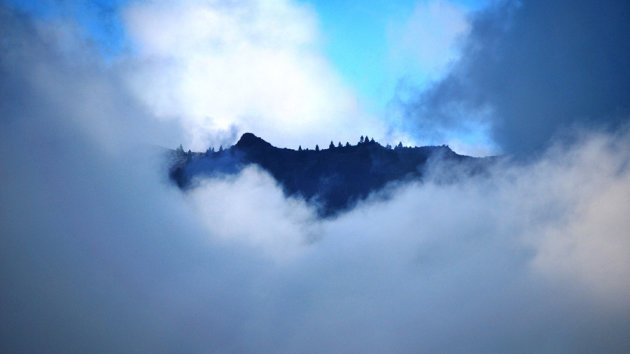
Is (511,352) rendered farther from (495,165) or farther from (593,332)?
(495,165)

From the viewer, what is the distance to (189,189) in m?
182

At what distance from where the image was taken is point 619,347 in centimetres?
12325

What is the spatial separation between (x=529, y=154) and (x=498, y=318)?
6825 centimetres

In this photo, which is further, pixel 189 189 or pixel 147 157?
pixel 189 189

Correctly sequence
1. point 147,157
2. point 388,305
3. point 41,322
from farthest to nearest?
1. point 388,305
2. point 147,157
3. point 41,322

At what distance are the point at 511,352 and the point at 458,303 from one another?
3306cm

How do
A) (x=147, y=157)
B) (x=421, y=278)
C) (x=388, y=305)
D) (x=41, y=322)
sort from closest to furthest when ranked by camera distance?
(x=41, y=322) < (x=147, y=157) < (x=388, y=305) < (x=421, y=278)

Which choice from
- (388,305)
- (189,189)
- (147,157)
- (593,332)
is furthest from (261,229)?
(593,332)

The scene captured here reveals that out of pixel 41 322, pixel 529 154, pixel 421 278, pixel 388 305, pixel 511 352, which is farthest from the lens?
pixel 421 278

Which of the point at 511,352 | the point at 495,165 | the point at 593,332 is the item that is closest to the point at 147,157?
the point at 511,352

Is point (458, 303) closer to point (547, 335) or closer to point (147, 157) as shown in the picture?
point (547, 335)

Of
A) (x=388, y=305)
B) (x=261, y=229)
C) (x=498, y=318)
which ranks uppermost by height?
(x=261, y=229)

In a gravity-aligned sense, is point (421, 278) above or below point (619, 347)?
above

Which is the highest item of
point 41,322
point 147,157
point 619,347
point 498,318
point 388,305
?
point 147,157
